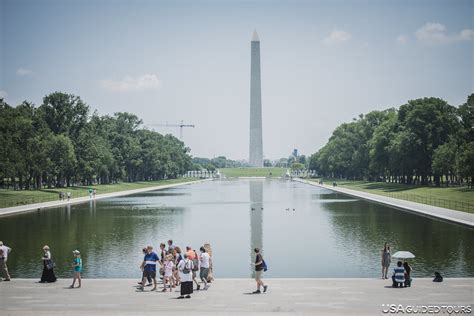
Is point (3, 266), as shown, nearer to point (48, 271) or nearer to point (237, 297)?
point (48, 271)

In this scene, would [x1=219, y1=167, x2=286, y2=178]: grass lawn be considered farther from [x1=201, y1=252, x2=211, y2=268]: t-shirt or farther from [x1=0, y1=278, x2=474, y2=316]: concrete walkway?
[x1=201, y1=252, x2=211, y2=268]: t-shirt

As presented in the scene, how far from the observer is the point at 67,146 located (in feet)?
254

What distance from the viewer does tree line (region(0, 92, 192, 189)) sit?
68.4 meters

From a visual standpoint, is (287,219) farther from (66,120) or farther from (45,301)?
(66,120)

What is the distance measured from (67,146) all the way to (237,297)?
66.0 meters

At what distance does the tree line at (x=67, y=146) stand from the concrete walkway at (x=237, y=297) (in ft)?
166

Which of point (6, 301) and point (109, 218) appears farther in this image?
point (109, 218)

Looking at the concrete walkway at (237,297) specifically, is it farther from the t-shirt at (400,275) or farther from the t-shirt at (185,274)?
the t-shirt at (185,274)

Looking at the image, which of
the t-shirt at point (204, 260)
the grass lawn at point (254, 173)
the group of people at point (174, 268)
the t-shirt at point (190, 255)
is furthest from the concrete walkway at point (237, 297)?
the grass lawn at point (254, 173)

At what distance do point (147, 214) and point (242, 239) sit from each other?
15.1m

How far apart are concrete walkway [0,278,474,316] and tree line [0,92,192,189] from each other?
50483 mm

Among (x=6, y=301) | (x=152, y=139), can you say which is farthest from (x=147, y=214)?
(x=152, y=139)

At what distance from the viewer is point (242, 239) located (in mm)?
29438

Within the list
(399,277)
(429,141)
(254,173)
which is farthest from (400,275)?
(254,173)
